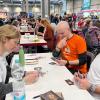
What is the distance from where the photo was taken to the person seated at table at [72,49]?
2.90 m

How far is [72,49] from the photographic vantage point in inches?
119

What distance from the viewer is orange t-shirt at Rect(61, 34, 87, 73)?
9.70 feet

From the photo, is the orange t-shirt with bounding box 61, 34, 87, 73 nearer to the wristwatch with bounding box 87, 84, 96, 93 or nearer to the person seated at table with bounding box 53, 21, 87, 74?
the person seated at table with bounding box 53, 21, 87, 74

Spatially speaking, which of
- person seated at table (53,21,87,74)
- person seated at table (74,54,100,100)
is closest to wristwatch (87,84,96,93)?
person seated at table (74,54,100,100)

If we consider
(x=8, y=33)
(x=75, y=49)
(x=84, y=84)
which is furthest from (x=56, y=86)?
(x=75, y=49)

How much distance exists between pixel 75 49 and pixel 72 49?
46 millimetres

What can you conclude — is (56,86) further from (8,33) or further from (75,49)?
(75,49)

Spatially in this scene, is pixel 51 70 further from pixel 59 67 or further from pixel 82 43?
pixel 82 43

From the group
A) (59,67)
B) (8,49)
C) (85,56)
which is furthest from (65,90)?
(85,56)

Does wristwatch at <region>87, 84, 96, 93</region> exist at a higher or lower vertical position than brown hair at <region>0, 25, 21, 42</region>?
lower

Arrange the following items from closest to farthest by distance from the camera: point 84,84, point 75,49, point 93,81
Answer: point 84,84
point 93,81
point 75,49

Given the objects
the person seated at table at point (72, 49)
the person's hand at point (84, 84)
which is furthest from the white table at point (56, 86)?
the person seated at table at point (72, 49)

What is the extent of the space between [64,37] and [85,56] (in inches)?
15.3

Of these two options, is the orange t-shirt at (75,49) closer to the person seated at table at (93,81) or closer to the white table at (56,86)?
the white table at (56,86)
